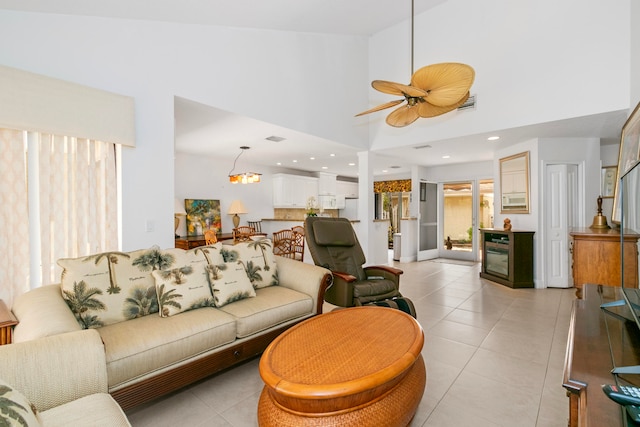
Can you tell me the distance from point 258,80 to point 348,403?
364cm

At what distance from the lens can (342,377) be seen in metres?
1.33

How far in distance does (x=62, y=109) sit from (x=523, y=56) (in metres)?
5.28

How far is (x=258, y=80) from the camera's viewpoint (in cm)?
373

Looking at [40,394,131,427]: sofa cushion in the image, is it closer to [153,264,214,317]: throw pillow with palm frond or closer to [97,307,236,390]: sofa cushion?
[97,307,236,390]: sofa cushion

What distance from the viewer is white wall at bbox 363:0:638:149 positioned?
135 inches

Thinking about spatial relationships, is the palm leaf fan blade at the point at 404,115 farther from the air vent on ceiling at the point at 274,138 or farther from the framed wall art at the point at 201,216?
the framed wall art at the point at 201,216

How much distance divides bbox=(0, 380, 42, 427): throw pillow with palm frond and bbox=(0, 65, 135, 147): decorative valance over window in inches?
82.7

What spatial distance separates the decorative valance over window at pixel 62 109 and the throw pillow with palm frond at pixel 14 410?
210 cm

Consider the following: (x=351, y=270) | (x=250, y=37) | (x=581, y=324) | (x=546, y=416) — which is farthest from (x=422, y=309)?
(x=250, y=37)

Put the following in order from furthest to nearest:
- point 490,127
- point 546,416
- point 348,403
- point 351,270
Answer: point 490,127
point 351,270
point 546,416
point 348,403

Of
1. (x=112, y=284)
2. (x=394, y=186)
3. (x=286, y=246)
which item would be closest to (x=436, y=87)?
(x=112, y=284)

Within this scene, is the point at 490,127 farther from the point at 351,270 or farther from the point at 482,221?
the point at 482,221

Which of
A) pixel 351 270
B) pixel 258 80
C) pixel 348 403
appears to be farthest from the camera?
pixel 258 80

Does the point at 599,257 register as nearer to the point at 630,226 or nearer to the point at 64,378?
the point at 630,226
